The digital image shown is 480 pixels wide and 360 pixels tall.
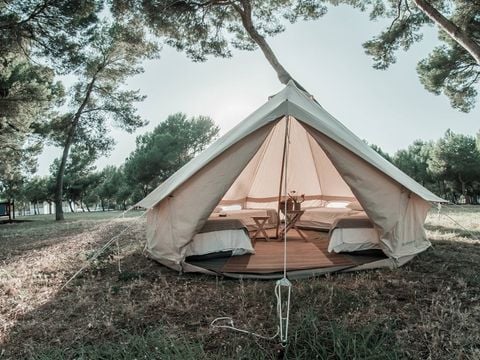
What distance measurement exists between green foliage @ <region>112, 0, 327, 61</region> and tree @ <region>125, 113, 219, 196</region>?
12.4 meters

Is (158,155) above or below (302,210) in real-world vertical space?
above

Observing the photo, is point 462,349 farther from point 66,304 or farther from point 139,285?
point 66,304

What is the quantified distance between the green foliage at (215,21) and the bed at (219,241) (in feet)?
15.6

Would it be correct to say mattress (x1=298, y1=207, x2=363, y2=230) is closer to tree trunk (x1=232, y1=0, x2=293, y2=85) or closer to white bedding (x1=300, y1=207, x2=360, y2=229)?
white bedding (x1=300, y1=207, x2=360, y2=229)

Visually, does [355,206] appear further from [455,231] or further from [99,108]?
[99,108]

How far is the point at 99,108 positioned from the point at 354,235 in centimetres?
1113

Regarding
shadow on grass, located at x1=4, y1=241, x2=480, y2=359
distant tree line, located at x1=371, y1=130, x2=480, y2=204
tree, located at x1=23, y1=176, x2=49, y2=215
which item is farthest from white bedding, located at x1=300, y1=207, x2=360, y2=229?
tree, located at x1=23, y1=176, x2=49, y2=215

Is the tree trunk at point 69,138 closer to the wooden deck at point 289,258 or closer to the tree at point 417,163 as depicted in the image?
the wooden deck at point 289,258

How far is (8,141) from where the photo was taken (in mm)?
10547

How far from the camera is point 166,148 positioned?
19531 millimetres

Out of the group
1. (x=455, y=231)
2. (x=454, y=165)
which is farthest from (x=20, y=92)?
(x=454, y=165)

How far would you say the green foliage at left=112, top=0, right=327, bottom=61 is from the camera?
22.3ft

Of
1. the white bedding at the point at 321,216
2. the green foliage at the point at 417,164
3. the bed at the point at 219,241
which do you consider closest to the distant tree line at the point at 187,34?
the white bedding at the point at 321,216

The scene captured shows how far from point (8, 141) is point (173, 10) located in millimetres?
7248
